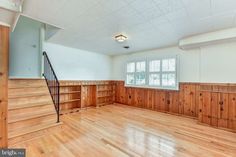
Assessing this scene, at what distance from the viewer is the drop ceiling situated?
2.46m

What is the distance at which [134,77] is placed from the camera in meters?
6.18

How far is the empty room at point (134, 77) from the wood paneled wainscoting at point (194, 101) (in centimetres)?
2

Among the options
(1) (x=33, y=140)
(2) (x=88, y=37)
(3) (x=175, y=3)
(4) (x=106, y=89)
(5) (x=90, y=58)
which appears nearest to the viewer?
(3) (x=175, y=3)

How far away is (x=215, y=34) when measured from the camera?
339 centimetres

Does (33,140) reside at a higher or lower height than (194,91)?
lower

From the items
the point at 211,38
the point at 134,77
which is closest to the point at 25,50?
the point at 134,77

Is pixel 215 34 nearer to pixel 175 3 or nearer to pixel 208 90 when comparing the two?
pixel 208 90

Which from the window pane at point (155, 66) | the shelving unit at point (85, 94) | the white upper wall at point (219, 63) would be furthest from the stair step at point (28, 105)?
the white upper wall at point (219, 63)

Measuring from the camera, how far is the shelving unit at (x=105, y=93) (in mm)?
6312

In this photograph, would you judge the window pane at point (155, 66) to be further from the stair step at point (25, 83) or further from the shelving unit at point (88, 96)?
the stair step at point (25, 83)

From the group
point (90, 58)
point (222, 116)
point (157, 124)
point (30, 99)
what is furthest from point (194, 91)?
point (30, 99)

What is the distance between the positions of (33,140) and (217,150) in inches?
138

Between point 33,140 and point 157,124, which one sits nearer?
point 33,140

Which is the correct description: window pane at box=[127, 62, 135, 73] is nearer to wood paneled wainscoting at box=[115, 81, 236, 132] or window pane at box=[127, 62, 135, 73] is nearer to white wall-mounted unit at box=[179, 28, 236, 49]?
wood paneled wainscoting at box=[115, 81, 236, 132]
